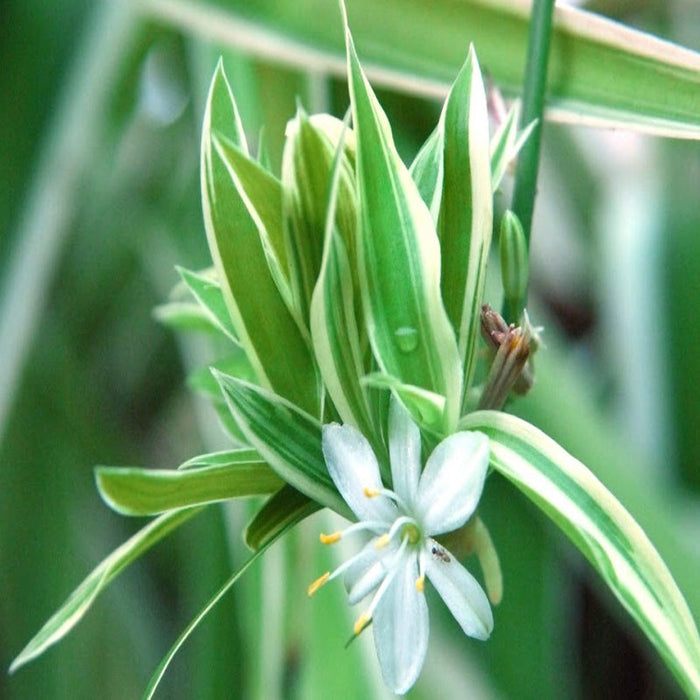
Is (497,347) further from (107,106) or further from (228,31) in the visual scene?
(107,106)

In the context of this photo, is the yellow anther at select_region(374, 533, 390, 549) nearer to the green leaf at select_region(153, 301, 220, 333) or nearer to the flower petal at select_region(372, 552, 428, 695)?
the flower petal at select_region(372, 552, 428, 695)

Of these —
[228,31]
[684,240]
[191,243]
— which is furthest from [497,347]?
[684,240]

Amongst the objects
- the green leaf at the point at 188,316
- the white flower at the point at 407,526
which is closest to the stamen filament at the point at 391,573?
the white flower at the point at 407,526

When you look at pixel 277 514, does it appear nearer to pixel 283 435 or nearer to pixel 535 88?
pixel 283 435

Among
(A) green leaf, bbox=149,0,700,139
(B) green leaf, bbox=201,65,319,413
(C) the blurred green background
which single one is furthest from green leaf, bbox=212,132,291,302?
(C) the blurred green background

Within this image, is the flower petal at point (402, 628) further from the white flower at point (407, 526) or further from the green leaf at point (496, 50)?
the green leaf at point (496, 50)

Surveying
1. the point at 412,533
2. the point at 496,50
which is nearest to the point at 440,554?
the point at 412,533
